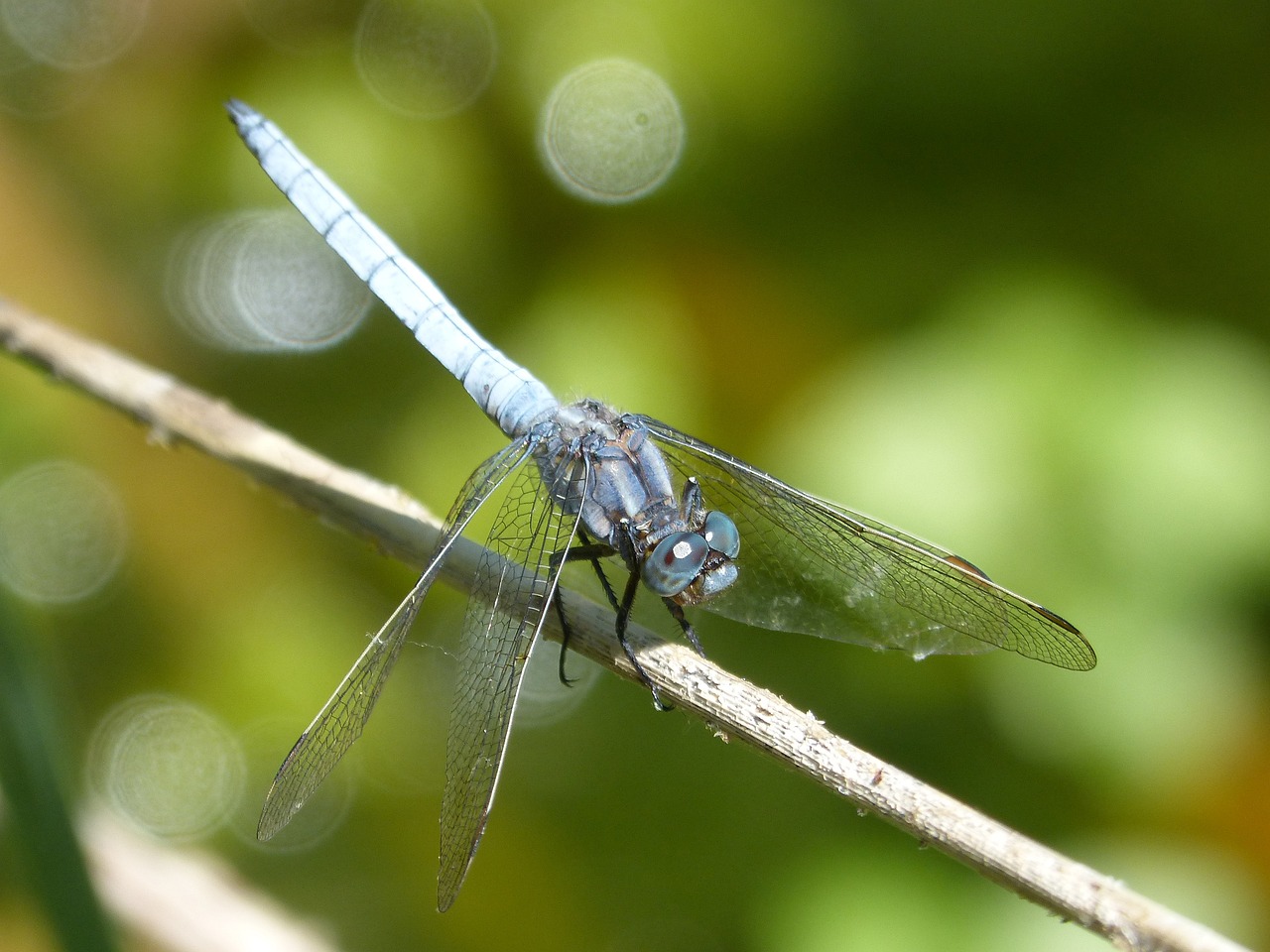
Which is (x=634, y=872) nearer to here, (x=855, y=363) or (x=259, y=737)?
(x=259, y=737)

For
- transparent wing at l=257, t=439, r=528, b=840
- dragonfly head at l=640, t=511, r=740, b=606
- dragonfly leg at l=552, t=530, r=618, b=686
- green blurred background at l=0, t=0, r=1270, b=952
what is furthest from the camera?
green blurred background at l=0, t=0, r=1270, b=952

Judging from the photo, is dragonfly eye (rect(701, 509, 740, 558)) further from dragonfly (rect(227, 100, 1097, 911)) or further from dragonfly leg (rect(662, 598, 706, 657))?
dragonfly leg (rect(662, 598, 706, 657))

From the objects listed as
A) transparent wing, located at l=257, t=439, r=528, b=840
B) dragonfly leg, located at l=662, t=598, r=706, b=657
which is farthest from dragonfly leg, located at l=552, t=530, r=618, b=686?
transparent wing, located at l=257, t=439, r=528, b=840

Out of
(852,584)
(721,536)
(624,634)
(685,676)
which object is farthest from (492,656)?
(852,584)

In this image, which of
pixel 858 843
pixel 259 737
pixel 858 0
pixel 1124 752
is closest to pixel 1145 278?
pixel 858 0

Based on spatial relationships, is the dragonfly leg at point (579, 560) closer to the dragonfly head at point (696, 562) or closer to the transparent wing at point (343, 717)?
the dragonfly head at point (696, 562)
